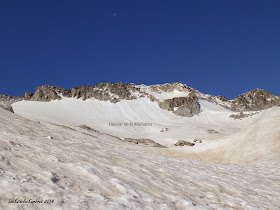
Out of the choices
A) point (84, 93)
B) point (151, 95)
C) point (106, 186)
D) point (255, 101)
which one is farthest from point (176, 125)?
point (106, 186)

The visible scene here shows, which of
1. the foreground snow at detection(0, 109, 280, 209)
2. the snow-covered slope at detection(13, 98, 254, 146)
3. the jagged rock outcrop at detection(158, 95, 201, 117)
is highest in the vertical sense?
the jagged rock outcrop at detection(158, 95, 201, 117)

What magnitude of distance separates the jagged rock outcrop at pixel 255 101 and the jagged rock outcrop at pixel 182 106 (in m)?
24.1

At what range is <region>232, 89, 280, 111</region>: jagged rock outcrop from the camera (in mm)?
100125

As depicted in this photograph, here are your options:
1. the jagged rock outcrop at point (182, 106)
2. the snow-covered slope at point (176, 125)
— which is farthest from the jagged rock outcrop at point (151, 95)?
the snow-covered slope at point (176, 125)

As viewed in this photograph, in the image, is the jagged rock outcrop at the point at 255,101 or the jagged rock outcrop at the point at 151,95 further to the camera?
the jagged rock outcrop at the point at 255,101

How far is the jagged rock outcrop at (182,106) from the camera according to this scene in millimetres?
80188

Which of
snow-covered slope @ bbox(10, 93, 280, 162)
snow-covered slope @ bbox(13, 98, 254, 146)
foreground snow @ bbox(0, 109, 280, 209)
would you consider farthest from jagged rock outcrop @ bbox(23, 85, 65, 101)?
foreground snow @ bbox(0, 109, 280, 209)

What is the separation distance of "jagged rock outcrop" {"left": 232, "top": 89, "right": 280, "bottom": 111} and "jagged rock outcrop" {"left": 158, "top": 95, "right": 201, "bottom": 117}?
78.9 ft

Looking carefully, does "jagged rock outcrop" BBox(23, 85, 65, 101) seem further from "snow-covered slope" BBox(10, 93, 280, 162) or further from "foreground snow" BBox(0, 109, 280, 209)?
"foreground snow" BBox(0, 109, 280, 209)

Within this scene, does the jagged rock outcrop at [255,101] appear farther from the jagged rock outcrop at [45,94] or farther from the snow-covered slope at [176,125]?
the jagged rock outcrop at [45,94]

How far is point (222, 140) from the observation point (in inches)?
861

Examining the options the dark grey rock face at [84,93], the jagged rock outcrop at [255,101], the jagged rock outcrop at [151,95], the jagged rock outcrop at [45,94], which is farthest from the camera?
the jagged rock outcrop at [255,101]

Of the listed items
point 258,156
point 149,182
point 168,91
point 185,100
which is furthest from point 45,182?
point 168,91

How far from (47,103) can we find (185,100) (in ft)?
135
